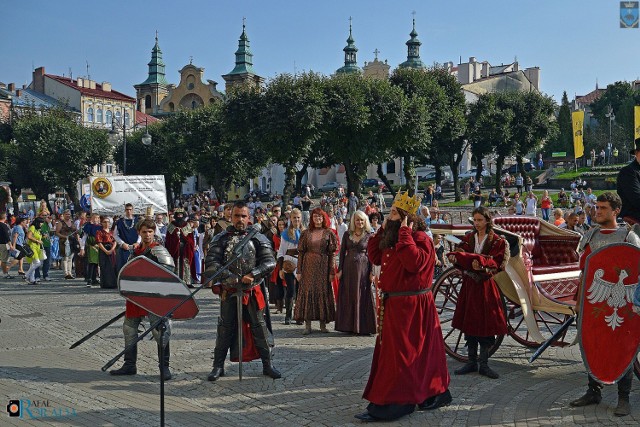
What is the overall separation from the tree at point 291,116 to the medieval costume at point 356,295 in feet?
86.8

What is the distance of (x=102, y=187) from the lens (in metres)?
23.1

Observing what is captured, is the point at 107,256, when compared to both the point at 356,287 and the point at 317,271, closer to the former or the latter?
the point at 317,271

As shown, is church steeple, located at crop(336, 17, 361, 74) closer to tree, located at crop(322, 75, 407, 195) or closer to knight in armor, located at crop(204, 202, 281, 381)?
tree, located at crop(322, 75, 407, 195)

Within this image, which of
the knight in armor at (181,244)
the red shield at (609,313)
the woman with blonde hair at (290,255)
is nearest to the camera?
the red shield at (609,313)

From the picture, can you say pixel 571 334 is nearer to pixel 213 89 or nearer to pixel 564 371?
pixel 564 371

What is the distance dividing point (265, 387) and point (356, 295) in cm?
310

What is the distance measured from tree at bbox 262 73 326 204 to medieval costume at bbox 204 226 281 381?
29063mm

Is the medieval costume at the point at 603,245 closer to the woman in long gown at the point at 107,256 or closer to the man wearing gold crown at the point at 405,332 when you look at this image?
the man wearing gold crown at the point at 405,332

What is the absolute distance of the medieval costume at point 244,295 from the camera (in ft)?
24.1

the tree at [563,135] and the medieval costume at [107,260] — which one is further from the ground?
the tree at [563,135]

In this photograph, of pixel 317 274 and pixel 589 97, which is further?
pixel 589 97

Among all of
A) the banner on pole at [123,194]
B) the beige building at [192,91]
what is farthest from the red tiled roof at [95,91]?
the banner on pole at [123,194]

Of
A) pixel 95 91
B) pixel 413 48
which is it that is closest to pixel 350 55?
pixel 413 48

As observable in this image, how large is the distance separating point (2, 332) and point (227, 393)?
524cm
